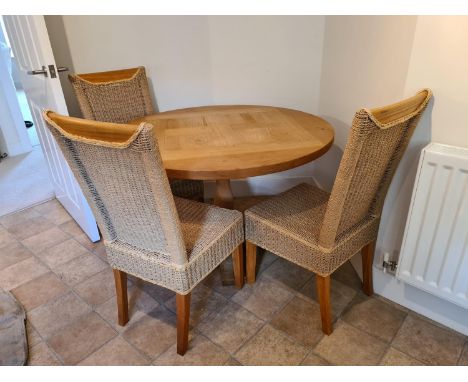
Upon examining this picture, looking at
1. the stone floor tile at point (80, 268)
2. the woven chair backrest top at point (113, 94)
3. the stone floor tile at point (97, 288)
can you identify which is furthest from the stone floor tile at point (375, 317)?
the woven chair backrest top at point (113, 94)

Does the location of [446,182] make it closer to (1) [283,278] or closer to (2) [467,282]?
(2) [467,282]

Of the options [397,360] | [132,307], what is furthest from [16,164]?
[397,360]

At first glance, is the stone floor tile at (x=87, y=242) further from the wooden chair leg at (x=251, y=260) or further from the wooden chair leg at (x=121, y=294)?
the wooden chair leg at (x=251, y=260)

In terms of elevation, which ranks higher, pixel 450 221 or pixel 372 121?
pixel 372 121

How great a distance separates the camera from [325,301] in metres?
1.37

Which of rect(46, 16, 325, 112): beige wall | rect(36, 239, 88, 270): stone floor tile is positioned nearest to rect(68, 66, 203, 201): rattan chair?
rect(46, 16, 325, 112): beige wall

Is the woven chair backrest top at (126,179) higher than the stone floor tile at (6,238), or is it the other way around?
the woven chair backrest top at (126,179)

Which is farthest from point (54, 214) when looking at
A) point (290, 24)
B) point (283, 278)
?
point (290, 24)

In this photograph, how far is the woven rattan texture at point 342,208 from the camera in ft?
3.46

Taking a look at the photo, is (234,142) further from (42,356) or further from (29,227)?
(29,227)

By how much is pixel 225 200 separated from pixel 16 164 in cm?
252

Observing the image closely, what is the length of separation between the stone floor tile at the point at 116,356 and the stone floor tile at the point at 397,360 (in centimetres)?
92
